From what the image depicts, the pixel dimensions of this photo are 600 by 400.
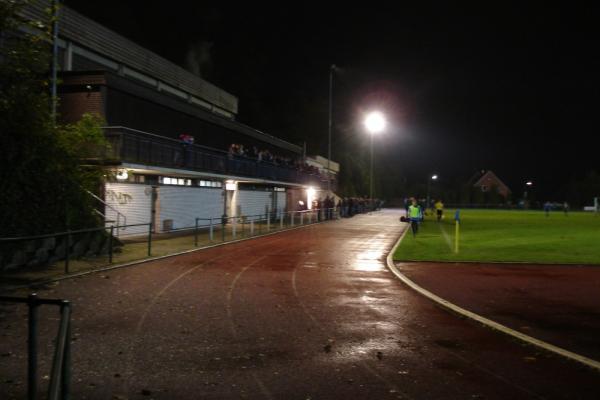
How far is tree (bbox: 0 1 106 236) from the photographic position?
43.1ft

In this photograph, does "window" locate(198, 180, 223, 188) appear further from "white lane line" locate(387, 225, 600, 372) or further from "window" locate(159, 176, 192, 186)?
"white lane line" locate(387, 225, 600, 372)

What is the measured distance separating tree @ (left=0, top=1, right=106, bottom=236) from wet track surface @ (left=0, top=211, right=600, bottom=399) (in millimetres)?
3250

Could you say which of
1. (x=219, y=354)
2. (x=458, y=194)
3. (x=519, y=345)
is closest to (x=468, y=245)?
(x=519, y=345)

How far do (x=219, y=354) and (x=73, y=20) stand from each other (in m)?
21.9

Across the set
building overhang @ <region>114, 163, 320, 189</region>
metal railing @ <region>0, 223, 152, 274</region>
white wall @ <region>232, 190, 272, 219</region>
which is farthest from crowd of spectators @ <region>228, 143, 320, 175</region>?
metal railing @ <region>0, 223, 152, 274</region>

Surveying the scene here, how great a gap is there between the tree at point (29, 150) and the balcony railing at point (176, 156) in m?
4.95

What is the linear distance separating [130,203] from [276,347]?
57.3 ft

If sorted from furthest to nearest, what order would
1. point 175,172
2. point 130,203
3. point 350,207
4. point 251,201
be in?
point 350,207 → point 251,201 → point 175,172 → point 130,203

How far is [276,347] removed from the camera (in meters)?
6.75

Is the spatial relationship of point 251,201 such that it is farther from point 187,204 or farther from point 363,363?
point 363,363

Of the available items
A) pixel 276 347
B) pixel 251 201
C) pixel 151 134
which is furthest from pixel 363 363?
pixel 251 201

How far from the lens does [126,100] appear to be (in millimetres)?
23516

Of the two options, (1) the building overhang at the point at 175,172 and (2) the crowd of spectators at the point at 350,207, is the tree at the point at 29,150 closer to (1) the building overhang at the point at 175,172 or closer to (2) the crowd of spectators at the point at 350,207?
(1) the building overhang at the point at 175,172

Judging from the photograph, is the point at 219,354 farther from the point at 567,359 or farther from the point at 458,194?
the point at 458,194
